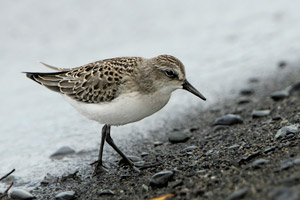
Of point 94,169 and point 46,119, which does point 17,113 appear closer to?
point 46,119

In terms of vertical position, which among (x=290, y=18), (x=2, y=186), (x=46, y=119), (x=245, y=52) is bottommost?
(x=2, y=186)

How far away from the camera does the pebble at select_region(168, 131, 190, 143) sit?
21.1 ft

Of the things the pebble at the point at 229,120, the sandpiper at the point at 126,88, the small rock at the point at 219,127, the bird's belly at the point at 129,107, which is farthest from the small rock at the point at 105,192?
the pebble at the point at 229,120

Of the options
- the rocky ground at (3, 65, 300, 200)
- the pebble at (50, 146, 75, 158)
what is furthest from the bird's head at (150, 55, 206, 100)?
the pebble at (50, 146, 75, 158)

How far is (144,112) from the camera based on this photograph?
529cm

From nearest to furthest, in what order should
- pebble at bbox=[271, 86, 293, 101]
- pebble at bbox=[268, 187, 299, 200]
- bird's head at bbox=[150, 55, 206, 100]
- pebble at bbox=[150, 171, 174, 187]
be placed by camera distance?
pebble at bbox=[268, 187, 299, 200] → pebble at bbox=[150, 171, 174, 187] → bird's head at bbox=[150, 55, 206, 100] → pebble at bbox=[271, 86, 293, 101]

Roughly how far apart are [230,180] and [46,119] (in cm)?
461

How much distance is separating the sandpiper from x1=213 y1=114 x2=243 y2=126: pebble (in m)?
1.27

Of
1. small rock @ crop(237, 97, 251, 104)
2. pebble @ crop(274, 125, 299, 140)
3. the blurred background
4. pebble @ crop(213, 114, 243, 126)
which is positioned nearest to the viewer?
pebble @ crop(274, 125, 299, 140)

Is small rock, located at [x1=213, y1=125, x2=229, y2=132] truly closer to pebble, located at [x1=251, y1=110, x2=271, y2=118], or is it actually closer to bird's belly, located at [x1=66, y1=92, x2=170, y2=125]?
pebble, located at [x1=251, y1=110, x2=271, y2=118]

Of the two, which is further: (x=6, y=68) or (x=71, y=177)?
(x=6, y=68)

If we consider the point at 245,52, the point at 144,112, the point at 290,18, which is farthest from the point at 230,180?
the point at 290,18

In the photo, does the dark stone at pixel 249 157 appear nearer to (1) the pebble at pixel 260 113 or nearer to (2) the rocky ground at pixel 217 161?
(2) the rocky ground at pixel 217 161

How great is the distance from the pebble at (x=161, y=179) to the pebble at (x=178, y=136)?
1.76m
